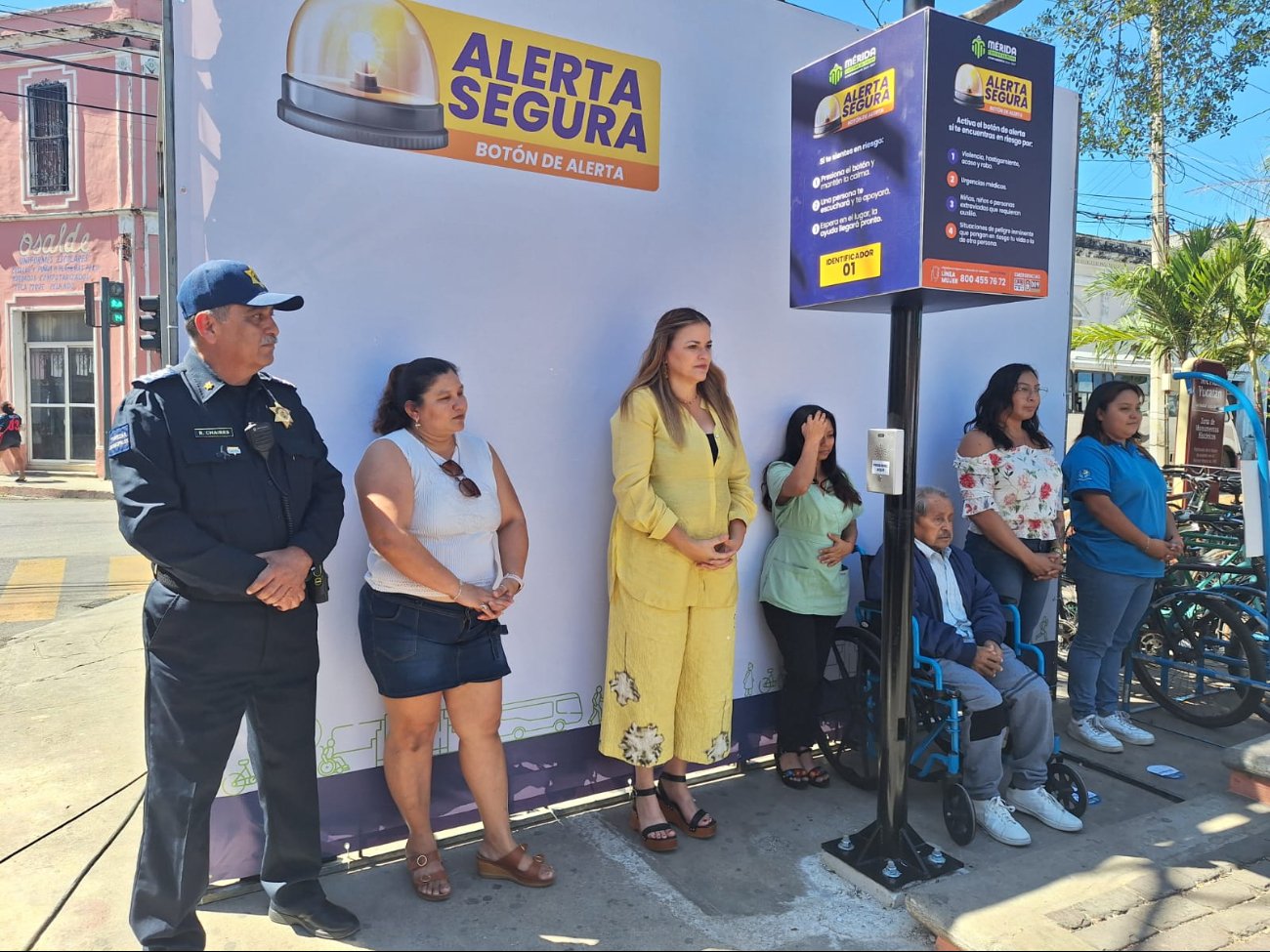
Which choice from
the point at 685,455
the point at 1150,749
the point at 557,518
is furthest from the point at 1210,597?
the point at 557,518

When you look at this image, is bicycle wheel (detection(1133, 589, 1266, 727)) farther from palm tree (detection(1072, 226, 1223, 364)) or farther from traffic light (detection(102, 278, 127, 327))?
traffic light (detection(102, 278, 127, 327))

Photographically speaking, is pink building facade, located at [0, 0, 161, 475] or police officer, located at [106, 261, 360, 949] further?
pink building facade, located at [0, 0, 161, 475]

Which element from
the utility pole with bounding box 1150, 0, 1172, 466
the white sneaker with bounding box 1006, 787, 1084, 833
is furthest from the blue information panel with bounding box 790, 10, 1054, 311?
the utility pole with bounding box 1150, 0, 1172, 466

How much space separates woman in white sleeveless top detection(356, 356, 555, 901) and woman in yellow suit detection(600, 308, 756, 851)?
1.53 feet

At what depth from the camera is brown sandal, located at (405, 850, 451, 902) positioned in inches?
115

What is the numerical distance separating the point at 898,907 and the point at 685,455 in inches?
66.6

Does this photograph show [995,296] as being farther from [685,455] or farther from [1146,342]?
[1146,342]

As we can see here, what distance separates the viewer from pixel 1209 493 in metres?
6.16

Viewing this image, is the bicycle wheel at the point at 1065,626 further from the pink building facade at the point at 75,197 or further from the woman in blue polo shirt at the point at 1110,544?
the pink building facade at the point at 75,197

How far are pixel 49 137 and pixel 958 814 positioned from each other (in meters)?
18.4

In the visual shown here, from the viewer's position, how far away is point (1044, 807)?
354 cm

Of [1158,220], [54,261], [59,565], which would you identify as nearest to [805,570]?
[59,565]

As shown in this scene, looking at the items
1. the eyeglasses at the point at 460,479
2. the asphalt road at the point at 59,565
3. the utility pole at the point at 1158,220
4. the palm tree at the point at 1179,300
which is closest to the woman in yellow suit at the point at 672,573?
the eyeglasses at the point at 460,479

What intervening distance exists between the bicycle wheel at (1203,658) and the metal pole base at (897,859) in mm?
2324
